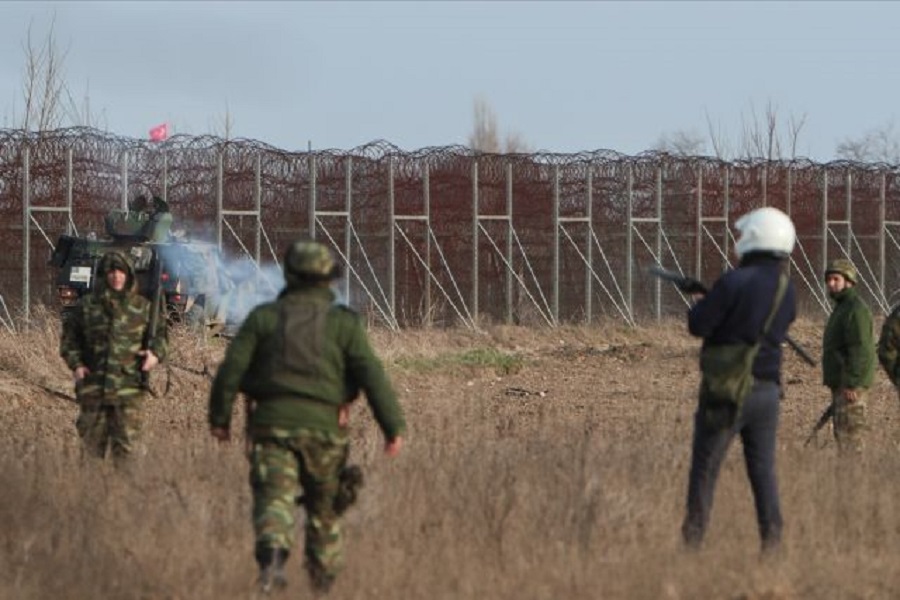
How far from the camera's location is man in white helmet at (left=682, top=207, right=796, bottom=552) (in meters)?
8.35

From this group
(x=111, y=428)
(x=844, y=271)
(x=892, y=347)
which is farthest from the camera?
(x=892, y=347)

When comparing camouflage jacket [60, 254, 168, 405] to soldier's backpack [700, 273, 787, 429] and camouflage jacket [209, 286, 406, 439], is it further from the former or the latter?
soldier's backpack [700, 273, 787, 429]

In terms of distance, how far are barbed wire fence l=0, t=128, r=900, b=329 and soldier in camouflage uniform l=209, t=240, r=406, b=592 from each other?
51.7 ft

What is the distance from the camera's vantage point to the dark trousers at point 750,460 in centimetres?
850

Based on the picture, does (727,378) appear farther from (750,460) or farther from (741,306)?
(750,460)

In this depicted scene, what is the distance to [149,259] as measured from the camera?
19.5 metres

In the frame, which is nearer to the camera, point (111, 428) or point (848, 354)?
point (111, 428)

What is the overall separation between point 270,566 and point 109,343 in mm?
3529

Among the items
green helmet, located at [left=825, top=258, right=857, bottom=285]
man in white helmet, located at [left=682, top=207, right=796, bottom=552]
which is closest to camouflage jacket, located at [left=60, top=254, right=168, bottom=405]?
man in white helmet, located at [left=682, top=207, right=796, bottom=552]

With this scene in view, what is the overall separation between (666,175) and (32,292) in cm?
1093

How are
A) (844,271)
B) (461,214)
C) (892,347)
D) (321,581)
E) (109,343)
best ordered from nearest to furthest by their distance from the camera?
(321,581)
(109,343)
(844,271)
(892,347)
(461,214)

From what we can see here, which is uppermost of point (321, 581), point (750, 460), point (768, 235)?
point (768, 235)

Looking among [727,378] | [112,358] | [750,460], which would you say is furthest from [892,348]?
[112,358]

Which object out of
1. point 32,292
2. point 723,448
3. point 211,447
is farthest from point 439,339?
point 723,448
